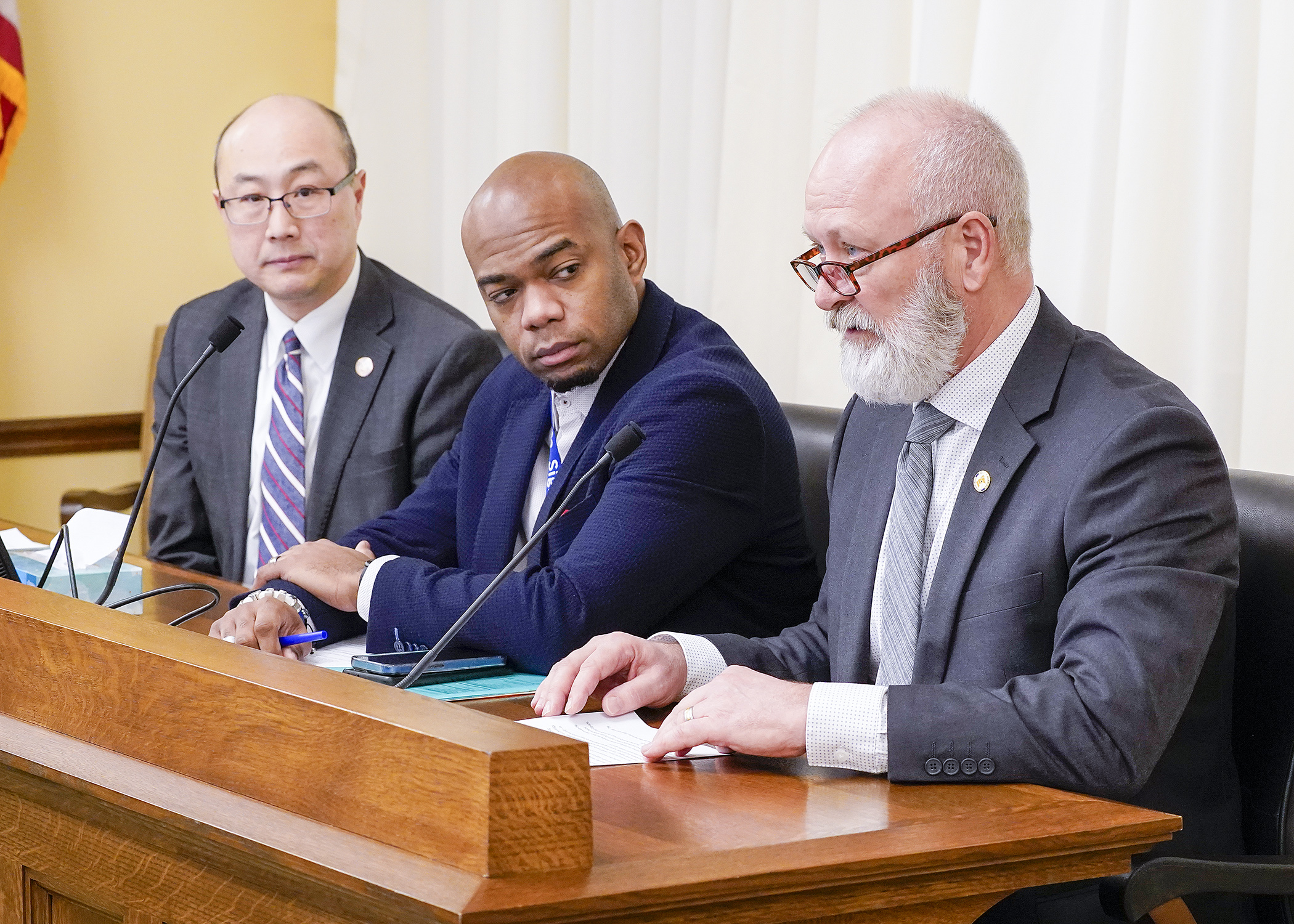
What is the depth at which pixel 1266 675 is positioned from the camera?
1.66 m

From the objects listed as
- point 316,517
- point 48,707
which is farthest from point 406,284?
point 48,707

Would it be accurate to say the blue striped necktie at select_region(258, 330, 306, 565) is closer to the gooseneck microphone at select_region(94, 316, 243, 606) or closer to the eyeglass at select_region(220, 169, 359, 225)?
the eyeglass at select_region(220, 169, 359, 225)

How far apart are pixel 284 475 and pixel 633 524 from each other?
44.0 inches

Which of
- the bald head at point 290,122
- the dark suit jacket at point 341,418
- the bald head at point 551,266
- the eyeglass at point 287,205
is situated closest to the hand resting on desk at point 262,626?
the bald head at point 551,266

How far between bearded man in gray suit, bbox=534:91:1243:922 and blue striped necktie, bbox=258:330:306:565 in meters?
1.28

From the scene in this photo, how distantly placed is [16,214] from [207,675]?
3181 mm

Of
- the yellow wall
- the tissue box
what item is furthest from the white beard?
the yellow wall

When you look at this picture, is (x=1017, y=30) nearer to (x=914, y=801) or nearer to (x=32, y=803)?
(x=914, y=801)

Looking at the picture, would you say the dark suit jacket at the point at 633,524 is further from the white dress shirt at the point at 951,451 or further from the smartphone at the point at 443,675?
the white dress shirt at the point at 951,451

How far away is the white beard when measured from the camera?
1649 millimetres

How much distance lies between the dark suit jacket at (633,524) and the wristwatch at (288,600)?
2cm

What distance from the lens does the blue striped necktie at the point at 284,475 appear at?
2.79m

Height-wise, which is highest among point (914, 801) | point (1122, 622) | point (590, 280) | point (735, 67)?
point (735, 67)

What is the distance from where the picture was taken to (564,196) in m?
2.20
